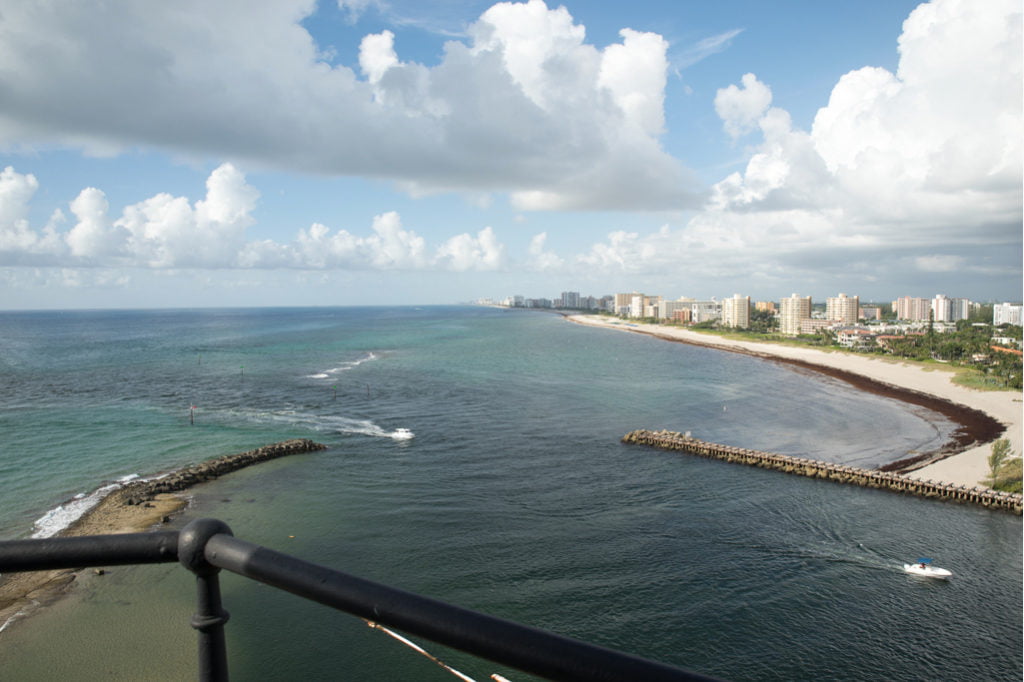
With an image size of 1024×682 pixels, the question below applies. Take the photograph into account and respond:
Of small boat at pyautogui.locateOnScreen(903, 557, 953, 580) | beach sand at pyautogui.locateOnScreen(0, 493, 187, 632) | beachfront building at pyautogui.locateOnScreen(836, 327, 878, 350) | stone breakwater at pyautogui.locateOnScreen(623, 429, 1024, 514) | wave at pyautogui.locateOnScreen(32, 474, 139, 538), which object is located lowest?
small boat at pyautogui.locateOnScreen(903, 557, 953, 580)

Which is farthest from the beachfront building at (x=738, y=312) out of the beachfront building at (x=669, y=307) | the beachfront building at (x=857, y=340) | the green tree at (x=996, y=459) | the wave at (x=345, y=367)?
the green tree at (x=996, y=459)

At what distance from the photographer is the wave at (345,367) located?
52.2 m

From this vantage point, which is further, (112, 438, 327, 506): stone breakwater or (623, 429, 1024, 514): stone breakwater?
(623, 429, 1024, 514): stone breakwater

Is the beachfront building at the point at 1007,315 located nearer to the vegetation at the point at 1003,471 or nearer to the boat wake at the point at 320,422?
the vegetation at the point at 1003,471

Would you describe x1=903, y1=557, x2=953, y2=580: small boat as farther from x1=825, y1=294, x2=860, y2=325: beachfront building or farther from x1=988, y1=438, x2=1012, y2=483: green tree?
x1=825, y1=294, x2=860, y2=325: beachfront building

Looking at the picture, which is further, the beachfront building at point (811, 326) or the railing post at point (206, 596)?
the beachfront building at point (811, 326)

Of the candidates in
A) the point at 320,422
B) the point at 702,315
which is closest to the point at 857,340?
the point at 702,315

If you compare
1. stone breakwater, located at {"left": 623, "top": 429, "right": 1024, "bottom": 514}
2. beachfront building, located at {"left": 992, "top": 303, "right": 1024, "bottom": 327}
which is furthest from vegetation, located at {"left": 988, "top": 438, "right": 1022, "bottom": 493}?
beachfront building, located at {"left": 992, "top": 303, "right": 1024, "bottom": 327}

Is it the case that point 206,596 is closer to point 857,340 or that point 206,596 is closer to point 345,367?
point 345,367

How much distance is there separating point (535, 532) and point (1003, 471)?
70.7 ft

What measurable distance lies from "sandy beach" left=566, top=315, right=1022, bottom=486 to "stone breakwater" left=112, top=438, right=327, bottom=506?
78.6 feet

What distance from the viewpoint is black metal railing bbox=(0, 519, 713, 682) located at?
3.21 feet

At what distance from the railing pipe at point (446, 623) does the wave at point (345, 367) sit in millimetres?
52558

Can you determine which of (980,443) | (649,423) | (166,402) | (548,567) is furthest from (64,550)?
(166,402)
